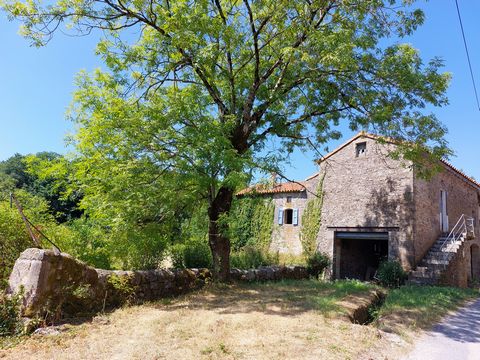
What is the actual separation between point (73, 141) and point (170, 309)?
538 cm

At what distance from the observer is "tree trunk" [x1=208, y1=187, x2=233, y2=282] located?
10234 millimetres

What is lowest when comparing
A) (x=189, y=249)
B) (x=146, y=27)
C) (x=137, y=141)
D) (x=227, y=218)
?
(x=189, y=249)

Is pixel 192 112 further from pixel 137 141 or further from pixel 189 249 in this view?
pixel 189 249

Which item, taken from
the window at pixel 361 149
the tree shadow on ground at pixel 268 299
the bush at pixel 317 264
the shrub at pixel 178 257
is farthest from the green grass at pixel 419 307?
the window at pixel 361 149

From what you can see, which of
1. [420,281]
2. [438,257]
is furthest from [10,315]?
[438,257]

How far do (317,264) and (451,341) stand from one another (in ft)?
32.1

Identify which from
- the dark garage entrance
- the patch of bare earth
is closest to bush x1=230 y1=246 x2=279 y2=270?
the dark garage entrance

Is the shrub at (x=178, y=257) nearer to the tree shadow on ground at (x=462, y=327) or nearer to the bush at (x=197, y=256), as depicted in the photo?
the bush at (x=197, y=256)

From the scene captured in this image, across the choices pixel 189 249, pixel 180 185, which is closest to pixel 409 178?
pixel 189 249

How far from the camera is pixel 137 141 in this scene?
328 inches

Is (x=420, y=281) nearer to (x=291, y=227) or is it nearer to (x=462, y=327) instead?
(x=462, y=327)

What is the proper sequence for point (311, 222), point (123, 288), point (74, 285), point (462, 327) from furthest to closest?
point (311, 222) → point (462, 327) → point (123, 288) → point (74, 285)

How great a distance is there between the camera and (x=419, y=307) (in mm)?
8945

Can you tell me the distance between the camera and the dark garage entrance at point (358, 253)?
57.0 feet
